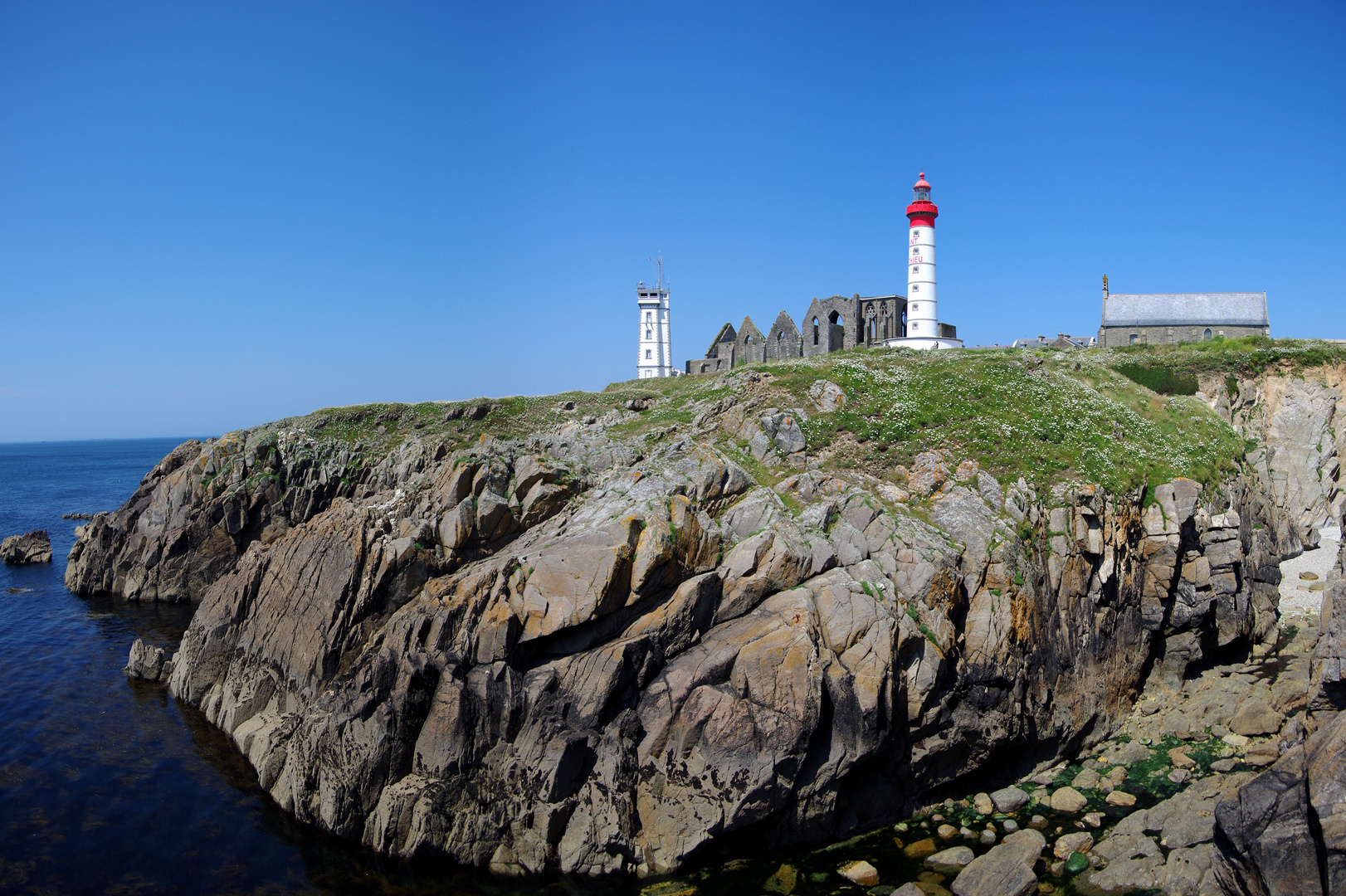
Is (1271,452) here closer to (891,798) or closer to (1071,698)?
(1071,698)

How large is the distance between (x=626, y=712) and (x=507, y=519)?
11641 mm

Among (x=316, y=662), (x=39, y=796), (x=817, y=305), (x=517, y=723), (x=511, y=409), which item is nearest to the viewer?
(x=517, y=723)

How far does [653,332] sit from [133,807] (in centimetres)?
7725

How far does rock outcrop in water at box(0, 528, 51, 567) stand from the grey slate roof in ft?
324

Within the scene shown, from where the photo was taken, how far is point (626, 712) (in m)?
22.4

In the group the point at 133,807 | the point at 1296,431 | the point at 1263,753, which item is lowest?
the point at 133,807

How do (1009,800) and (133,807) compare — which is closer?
(1009,800)

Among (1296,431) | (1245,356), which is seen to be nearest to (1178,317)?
(1245,356)

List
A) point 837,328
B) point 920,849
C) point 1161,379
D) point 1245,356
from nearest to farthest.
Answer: point 920,849
point 1245,356
point 1161,379
point 837,328

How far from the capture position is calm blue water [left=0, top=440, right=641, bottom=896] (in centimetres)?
2041

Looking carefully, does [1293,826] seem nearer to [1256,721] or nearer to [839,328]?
[1256,721]

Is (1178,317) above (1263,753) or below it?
above

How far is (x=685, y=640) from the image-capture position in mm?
24094

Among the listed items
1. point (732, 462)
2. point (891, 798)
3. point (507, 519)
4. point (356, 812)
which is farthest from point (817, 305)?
point (356, 812)
